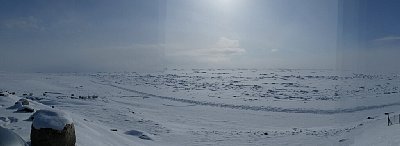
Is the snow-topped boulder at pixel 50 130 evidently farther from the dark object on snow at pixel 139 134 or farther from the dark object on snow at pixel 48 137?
the dark object on snow at pixel 139 134

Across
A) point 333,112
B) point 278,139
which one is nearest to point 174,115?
point 278,139

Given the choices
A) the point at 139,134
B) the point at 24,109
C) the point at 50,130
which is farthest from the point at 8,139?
the point at 139,134

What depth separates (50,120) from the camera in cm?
1215

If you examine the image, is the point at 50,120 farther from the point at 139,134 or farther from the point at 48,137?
the point at 139,134

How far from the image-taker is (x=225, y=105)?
53.5 meters

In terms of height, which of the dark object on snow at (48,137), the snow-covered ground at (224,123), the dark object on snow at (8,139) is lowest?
the snow-covered ground at (224,123)

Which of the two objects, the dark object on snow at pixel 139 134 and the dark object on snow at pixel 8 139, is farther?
the dark object on snow at pixel 139 134

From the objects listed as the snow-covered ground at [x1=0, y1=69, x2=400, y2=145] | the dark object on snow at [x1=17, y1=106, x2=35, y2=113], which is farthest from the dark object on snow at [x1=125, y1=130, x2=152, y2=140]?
the dark object on snow at [x1=17, y1=106, x2=35, y2=113]

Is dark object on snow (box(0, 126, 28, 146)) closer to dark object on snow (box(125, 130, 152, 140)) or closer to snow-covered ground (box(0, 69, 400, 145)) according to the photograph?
snow-covered ground (box(0, 69, 400, 145))

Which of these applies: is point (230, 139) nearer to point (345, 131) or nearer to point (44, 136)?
point (345, 131)

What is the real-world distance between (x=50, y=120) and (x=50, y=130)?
0.33 m

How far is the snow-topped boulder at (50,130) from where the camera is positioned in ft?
39.4

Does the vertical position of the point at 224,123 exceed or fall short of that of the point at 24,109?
it falls short

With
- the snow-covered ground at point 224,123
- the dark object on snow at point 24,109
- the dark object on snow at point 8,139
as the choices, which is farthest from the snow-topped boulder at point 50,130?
the dark object on snow at point 24,109
